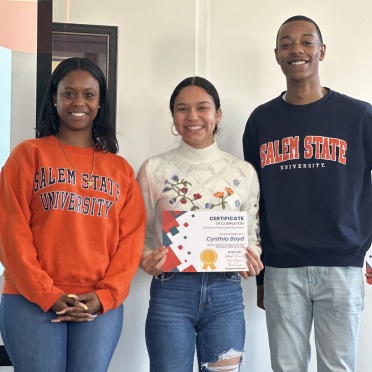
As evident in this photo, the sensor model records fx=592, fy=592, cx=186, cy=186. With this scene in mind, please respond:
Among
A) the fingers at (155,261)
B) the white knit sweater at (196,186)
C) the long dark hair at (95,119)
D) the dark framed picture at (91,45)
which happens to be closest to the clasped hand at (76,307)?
the fingers at (155,261)

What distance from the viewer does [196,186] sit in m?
2.12

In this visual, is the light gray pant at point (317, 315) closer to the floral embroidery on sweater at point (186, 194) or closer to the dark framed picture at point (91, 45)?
the floral embroidery on sweater at point (186, 194)

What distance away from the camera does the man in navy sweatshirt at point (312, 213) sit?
2.09 meters

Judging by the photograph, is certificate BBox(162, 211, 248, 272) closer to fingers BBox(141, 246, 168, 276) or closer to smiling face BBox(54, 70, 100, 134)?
fingers BBox(141, 246, 168, 276)

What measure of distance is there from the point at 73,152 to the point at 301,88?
0.91 metres

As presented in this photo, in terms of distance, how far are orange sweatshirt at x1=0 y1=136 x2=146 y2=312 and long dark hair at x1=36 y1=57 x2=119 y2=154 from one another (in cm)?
7

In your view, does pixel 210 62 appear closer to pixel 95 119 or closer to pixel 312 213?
pixel 95 119

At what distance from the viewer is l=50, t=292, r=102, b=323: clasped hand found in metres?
1.76

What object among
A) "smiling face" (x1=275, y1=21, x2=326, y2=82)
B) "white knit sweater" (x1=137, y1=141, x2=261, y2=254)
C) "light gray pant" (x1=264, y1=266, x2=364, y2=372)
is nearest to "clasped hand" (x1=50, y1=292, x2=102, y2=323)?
"white knit sweater" (x1=137, y1=141, x2=261, y2=254)

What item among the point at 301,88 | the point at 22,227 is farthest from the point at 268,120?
the point at 22,227

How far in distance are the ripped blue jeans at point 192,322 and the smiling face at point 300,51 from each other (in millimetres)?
823

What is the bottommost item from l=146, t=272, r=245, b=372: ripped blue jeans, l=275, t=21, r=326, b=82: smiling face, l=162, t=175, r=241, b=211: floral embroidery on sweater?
l=146, t=272, r=245, b=372: ripped blue jeans

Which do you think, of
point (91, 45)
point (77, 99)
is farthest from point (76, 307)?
point (91, 45)

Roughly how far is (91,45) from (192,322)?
4.06 feet
